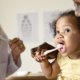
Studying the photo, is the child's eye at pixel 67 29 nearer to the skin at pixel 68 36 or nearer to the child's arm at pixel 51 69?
the skin at pixel 68 36

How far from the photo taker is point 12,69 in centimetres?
72

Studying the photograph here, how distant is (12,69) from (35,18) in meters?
1.39

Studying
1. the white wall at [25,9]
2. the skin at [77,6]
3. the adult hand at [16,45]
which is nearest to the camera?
the skin at [77,6]

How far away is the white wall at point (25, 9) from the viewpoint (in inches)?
79.5

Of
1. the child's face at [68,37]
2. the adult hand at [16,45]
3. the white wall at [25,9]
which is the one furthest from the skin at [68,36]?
the white wall at [25,9]

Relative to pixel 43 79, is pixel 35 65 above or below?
below

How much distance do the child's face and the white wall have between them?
57.0 inches

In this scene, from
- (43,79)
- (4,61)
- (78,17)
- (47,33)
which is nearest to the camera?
(78,17)

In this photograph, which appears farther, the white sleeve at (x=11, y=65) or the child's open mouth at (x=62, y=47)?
the white sleeve at (x=11, y=65)

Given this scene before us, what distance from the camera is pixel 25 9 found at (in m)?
2.09

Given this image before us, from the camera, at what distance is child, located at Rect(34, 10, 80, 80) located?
555mm

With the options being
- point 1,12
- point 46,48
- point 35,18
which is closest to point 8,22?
point 1,12

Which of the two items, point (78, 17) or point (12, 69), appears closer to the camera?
point (78, 17)

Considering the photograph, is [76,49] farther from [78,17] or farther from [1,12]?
[1,12]
